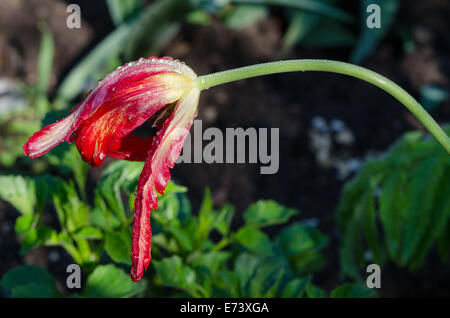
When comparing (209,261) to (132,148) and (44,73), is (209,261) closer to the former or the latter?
(132,148)

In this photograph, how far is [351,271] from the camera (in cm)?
171

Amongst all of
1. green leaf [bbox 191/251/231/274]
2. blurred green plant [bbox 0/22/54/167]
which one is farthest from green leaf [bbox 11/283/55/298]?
blurred green plant [bbox 0/22/54/167]

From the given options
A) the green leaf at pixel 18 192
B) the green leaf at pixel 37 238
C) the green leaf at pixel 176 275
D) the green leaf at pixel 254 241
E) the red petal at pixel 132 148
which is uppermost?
the red petal at pixel 132 148

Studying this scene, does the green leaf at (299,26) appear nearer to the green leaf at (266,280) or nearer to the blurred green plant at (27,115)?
the blurred green plant at (27,115)

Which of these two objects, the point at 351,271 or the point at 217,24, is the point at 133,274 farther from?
the point at 217,24

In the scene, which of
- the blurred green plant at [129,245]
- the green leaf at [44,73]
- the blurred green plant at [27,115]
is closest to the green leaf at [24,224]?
the blurred green plant at [129,245]

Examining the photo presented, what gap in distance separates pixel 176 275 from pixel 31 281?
30cm

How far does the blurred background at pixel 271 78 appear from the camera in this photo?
230 centimetres

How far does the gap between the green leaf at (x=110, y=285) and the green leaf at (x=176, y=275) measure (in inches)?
1.8

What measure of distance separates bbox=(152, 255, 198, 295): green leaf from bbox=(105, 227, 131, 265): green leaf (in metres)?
0.07

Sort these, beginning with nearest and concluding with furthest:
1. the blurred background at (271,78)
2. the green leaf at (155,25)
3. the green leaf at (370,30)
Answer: the blurred background at (271,78) → the green leaf at (155,25) → the green leaf at (370,30)

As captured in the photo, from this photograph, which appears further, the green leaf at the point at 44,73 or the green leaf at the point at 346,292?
the green leaf at the point at 44,73
